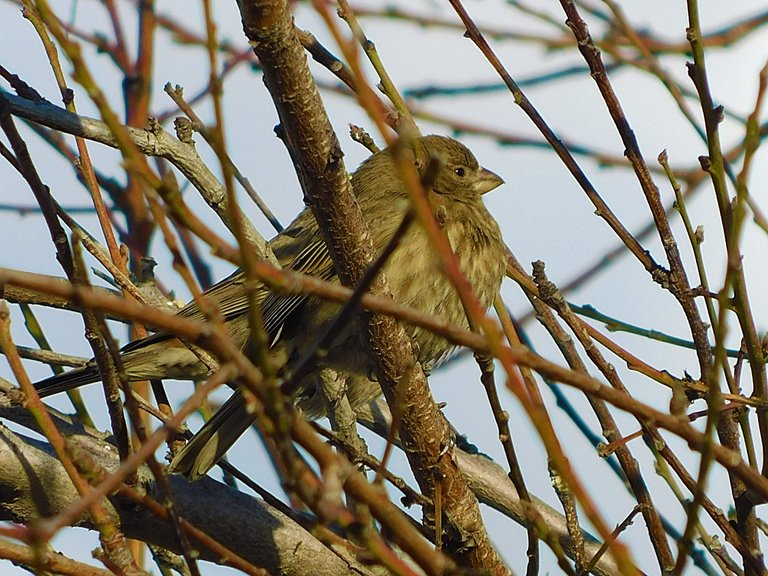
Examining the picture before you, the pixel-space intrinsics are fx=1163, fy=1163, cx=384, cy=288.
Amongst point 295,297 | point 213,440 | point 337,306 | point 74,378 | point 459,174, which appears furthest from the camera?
point 459,174

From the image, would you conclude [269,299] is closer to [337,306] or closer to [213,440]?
[337,306]

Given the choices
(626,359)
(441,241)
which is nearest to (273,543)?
(626,359)

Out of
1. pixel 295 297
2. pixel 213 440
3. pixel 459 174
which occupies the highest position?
pixel 459 174

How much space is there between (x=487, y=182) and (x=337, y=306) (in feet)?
5.32

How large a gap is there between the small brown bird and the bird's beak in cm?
24

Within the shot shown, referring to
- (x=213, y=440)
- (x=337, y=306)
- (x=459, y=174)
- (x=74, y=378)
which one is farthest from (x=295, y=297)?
(x=459, y=174)

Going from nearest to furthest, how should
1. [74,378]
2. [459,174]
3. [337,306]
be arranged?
[74,378]
[337,306]
[459,174]

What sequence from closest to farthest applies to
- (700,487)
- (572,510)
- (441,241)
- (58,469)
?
1. (441,241)
2. (700,487)
3. (572,510)
4. (58,469)

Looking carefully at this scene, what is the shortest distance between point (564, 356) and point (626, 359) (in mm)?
244

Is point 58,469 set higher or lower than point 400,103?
lower

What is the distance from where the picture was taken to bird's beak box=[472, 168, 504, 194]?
6672mm

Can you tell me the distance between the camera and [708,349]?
3.51 metres

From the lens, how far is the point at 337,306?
549cm

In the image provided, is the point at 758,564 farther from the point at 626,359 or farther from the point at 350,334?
the point at 350,334
